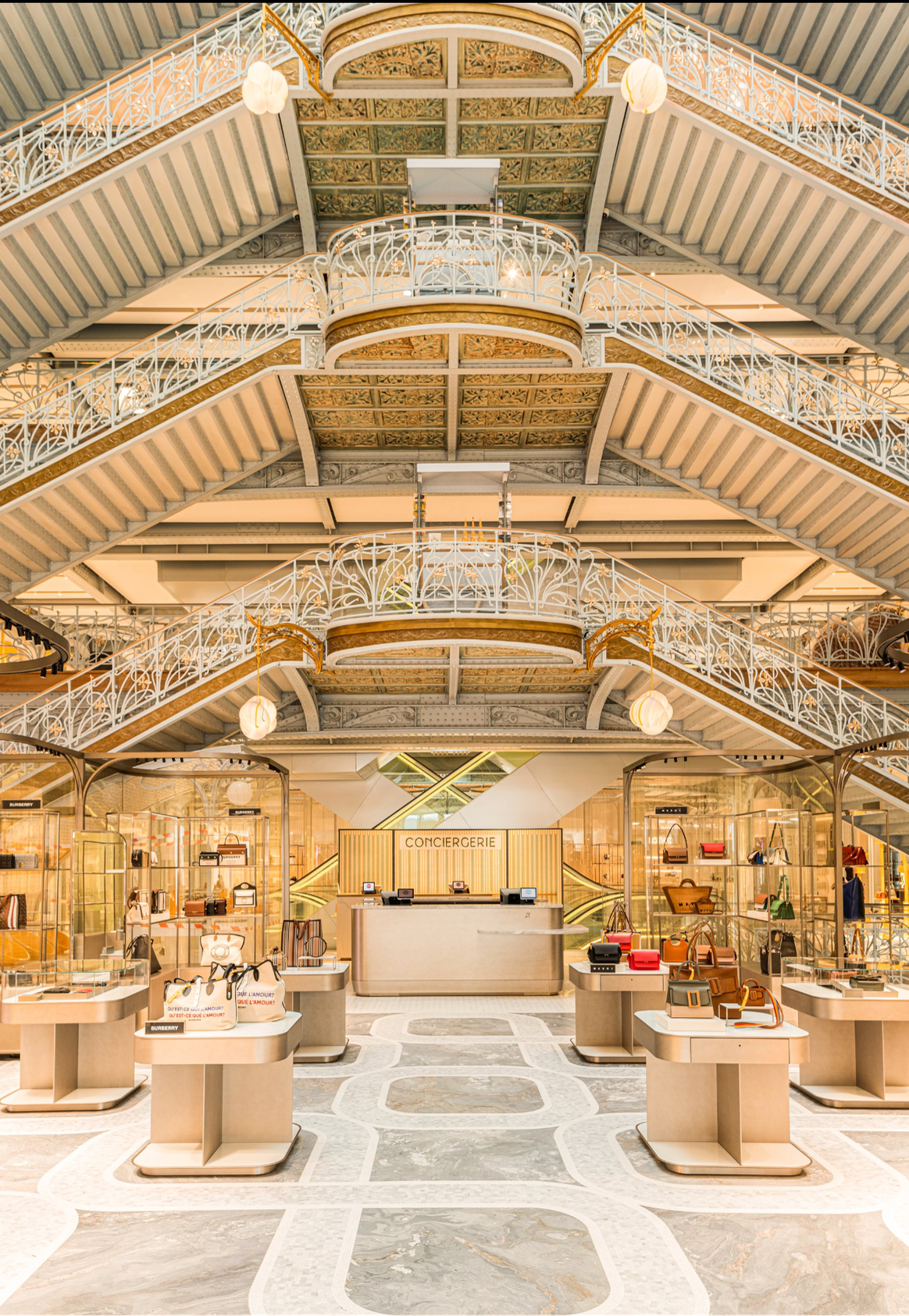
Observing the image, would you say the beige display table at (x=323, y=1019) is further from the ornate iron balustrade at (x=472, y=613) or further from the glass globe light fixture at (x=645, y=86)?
the glass globe light fixture at (x=645, y=86)

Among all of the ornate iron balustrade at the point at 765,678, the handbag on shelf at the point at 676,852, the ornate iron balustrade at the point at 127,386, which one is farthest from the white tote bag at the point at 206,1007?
the handbag on shelf at the point at 676,852

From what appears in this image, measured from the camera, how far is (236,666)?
12891 millimetres

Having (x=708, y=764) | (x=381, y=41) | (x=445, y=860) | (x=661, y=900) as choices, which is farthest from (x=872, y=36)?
(x=445, y=860)

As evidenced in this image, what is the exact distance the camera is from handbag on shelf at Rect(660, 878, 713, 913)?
12805 millimetres

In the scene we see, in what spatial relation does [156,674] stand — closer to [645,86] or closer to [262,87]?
[262,87]

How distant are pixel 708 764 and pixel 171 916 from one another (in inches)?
315

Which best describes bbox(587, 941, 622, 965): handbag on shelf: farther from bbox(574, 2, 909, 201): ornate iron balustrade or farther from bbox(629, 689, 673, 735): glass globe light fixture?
bbox(574, 2, 909, 201): ornate iron balustrade

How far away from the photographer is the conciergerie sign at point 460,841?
57.2 feet

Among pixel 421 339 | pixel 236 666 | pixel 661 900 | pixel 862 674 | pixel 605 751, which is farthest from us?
pixel 605 751

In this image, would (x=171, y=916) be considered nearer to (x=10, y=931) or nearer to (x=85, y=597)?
(x=10, y=931)

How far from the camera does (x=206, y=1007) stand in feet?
22.2

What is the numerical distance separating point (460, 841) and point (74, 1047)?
30.4ft

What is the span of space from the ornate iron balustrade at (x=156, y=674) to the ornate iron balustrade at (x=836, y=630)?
21.5 feet

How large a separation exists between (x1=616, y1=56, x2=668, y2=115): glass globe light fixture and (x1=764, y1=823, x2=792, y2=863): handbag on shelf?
28.9 feet
